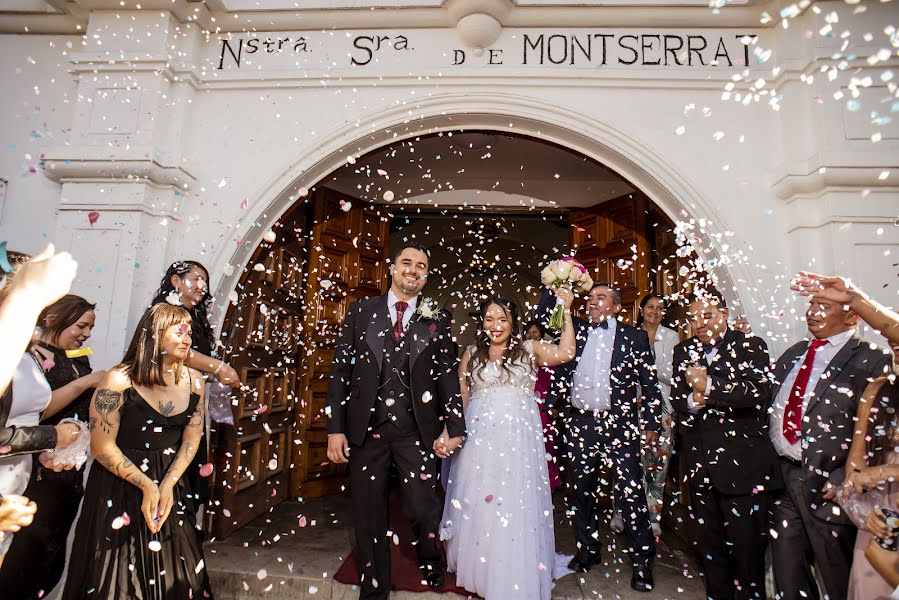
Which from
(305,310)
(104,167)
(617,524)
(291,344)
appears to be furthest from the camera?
(305,310)

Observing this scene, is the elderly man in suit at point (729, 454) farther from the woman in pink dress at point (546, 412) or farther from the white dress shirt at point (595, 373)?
the woman in pink dress at point (546, 412)

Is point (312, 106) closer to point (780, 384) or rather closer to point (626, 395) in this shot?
point (626, 395)

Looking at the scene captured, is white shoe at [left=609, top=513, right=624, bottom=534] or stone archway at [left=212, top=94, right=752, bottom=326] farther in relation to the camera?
white shoe at [left=609, top=513, right=624, bottom=534]

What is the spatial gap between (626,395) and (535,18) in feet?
10.5

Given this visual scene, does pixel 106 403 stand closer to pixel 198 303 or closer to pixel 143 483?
pixel 143 483

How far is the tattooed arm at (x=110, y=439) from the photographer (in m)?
2.33

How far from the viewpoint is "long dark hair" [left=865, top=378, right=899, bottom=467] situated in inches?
88.9

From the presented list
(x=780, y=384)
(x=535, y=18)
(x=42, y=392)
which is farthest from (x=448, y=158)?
(x=42, y=392)

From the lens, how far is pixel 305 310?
5.50 m

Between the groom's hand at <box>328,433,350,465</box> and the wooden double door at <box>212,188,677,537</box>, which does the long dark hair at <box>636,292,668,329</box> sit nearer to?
the wooden double door at <box>212,188,677,537</box>

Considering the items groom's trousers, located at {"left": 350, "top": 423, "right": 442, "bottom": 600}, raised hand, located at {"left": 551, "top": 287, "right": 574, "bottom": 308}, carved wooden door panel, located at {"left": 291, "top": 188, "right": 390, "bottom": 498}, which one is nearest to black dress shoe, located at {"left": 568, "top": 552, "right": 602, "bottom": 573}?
groom's trousers, located at {"left": 350, "top": 423, "right": 442, "bottom": 600}

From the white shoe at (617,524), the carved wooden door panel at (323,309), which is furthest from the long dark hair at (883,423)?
the carved wooden door panel at (323,309)

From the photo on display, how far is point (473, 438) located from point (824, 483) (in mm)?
1974

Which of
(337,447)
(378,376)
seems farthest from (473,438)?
(337,447)
